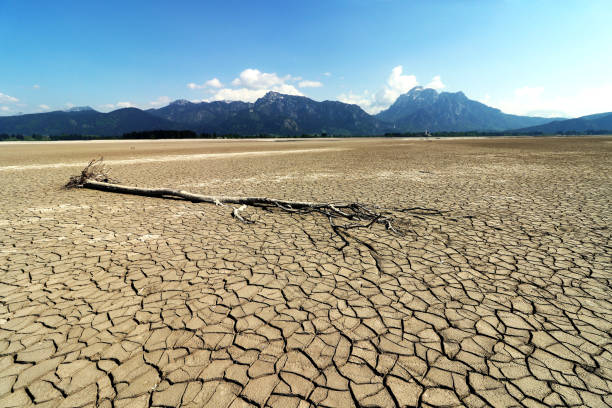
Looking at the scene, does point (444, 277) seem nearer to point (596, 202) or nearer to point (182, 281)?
point (182, 281)

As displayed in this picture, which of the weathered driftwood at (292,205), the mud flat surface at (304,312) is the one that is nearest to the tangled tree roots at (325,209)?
the weathered driftwood at (292,205)

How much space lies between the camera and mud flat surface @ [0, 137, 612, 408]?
2.26m

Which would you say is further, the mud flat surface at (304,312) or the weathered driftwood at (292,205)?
the weathered driftwood at (292,205)

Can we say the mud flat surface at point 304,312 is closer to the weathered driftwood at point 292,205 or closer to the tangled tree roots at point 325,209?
the tangled tree roots at point 325,209

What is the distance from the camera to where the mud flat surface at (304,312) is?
88.9 inches

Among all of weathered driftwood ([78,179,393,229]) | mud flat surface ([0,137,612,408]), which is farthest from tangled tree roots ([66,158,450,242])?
mud flat surface ([0,137,612,408])

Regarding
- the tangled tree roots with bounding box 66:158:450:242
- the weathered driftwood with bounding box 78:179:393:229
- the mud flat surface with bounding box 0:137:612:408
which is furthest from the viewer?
the weathered driftwood with bounding box 78:179:393:229

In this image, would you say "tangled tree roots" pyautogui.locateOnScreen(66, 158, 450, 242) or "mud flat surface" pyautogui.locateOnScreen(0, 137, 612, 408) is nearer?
"mud flat surface" pyautogui.locateOnScreen(0, 137, 612, 408)

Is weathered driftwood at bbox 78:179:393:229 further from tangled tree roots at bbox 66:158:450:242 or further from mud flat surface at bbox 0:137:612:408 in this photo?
mud flat surface at bbox 0:137:612:408

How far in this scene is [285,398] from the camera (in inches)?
84.7

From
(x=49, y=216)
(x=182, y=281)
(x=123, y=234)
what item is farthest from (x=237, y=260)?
(x=49, y=216)

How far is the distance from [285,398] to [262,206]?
20.2 feet

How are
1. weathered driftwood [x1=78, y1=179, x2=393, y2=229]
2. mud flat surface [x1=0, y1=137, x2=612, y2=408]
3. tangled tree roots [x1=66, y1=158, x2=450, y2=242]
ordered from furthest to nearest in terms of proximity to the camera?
weathered driftwood [x1=78, y1=179, x2=393, y2=229] → tangled tree roots [x1=66, y1=158, x2=450, y2=242] → mud flat surface [x1=0, y1=137, x2=612, y2=408]

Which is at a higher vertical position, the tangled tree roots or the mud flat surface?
the tangled tree roots
